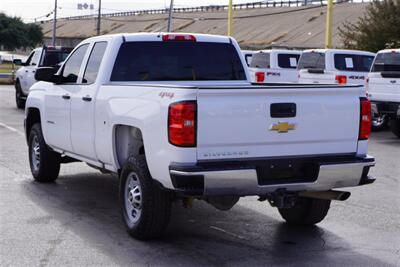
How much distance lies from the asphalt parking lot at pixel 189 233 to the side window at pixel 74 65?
1.46 m

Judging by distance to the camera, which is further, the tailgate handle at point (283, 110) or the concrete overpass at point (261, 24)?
the concrete overpass at point (261, 24)

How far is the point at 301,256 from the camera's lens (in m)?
6.22

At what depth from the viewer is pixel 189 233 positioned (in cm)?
696

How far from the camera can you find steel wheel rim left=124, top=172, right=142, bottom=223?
6.62 metres

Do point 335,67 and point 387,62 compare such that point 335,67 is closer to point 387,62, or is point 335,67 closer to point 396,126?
point 387,62

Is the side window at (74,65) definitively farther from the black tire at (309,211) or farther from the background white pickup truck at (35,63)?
the background white pickup truck at (35,63)

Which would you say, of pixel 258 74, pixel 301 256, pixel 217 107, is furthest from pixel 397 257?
pixel 258 74

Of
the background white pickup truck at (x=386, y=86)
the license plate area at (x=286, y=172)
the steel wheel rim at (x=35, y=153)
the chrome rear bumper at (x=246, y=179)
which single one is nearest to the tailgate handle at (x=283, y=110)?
the license plate area at (x=286, y=172)

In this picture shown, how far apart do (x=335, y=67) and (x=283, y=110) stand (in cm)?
1292

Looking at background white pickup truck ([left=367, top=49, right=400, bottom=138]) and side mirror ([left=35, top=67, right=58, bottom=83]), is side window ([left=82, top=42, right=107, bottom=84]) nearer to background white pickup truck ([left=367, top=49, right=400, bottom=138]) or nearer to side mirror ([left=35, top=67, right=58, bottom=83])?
side mirror ([left=35, top=67, right=58, bottom=83])

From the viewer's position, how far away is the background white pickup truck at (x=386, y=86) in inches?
603

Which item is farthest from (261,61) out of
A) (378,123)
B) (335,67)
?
(378,123)

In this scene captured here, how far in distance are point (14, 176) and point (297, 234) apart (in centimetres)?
461

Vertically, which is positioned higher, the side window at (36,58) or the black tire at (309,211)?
the side window at (36,58)
